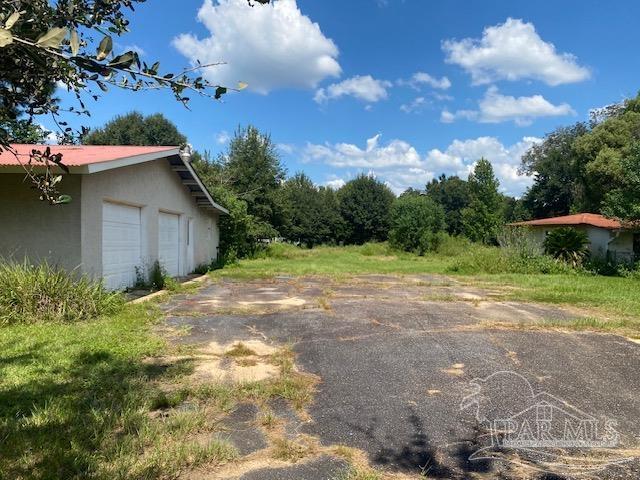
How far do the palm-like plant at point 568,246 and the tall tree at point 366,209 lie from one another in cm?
2259

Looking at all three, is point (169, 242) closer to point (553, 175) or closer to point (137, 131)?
point (137, 131)

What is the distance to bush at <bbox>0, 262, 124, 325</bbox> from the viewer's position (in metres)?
7.08

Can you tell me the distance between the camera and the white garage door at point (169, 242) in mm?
13297

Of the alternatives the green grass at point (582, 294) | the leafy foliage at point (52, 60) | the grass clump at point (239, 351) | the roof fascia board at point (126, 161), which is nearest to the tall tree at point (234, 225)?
the roof fascia board at point (126, 161)

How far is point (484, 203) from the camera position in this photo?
3553 centimetres

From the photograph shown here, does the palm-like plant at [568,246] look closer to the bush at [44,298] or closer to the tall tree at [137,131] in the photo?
the bush at [44,298]

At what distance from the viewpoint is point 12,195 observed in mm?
8688

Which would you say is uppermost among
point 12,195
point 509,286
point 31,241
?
point 12,195

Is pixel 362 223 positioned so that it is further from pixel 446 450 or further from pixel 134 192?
pixel 446 450

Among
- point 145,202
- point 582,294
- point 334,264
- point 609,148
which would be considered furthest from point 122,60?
point 609,148

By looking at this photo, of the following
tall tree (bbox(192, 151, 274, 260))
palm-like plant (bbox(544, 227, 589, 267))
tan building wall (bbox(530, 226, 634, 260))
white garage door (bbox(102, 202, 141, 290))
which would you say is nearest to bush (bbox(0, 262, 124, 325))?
white garage door (bbox(102, 202, 141, 290))

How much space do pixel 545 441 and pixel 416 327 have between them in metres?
3.88

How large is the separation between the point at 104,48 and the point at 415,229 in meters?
31.9

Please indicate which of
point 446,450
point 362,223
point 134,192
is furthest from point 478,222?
point 446,450
